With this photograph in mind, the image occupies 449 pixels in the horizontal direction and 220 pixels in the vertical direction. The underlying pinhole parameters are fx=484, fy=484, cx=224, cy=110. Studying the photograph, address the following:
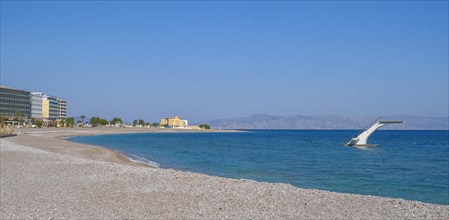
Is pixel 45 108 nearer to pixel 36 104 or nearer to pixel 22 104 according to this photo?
pixel 36 104

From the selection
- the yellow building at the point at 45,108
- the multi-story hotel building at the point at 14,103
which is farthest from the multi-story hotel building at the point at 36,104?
the multi-story hotel building at the point at 14,103

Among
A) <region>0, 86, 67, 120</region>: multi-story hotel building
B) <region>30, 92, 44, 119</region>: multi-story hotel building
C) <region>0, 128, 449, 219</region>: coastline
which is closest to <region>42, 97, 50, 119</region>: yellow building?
<region>0, 86, 67, 120</region>: multi-story hotel building

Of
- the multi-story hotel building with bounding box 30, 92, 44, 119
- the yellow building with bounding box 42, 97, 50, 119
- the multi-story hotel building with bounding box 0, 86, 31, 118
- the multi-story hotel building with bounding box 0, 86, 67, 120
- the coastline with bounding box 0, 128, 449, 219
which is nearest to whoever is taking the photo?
the coastline with bounding box 0, 128, 449, 219

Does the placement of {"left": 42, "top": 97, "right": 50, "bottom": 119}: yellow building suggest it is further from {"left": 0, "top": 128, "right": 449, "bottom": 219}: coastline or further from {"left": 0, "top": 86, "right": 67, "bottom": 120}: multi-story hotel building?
{"left": 0, "top": 128, "right": 449, "bottom": 219}: coastline

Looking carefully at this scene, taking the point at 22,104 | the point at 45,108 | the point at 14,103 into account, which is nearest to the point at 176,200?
the point at 14,103

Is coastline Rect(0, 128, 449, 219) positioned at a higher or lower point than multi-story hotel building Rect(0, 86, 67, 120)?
lower

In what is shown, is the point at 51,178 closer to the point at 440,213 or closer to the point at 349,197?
the point at 349,197

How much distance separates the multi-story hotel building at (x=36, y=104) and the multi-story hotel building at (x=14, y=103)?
3900 mm

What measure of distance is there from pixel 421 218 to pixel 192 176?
9.02 m

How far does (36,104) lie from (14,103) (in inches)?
822

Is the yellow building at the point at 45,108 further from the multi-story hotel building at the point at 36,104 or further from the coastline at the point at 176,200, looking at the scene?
the coastline at the point at 176,200

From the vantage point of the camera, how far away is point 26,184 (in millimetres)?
14945

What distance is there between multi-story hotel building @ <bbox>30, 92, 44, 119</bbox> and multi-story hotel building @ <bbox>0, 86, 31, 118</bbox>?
390cm

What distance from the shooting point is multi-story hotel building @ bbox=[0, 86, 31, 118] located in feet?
515
